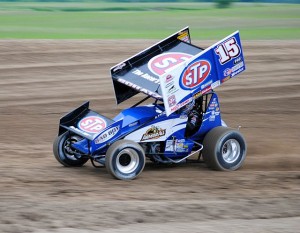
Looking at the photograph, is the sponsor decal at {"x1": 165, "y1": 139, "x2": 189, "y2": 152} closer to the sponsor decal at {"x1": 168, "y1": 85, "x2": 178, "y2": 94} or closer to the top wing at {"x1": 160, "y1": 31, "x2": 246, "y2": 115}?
the top wing at {"x1": 160, "y1": 31, "x2": 246, "y2": 115}

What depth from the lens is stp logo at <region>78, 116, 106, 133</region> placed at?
12.0 m

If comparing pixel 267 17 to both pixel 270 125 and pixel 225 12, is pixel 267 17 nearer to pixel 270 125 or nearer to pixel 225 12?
pixel 225 12

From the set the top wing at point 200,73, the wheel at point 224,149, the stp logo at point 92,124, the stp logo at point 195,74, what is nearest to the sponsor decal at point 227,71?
the top wing at point 200,73

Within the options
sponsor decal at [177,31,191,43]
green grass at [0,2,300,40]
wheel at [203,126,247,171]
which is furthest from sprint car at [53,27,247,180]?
green grass at [0,2,300,40]

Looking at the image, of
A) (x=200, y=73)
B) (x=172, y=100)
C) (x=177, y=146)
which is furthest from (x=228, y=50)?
(x=177, y=146)

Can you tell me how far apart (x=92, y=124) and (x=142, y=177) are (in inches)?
45.4

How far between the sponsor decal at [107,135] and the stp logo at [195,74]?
3.85 feet

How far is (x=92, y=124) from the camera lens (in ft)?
39.8

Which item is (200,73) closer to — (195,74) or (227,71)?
(195,74)

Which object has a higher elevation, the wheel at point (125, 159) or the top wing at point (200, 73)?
the top wing at point (200, 73)

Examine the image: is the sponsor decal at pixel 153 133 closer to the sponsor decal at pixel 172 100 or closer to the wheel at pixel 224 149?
the sponsor decal at pixel 172 100

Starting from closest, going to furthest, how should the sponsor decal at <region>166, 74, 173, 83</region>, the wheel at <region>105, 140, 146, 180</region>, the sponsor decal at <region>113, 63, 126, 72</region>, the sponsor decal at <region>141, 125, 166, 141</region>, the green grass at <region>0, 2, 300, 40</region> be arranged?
1. the wheel at <region>105, 140, 146, 180</region>
2. the sponsor decal at <region>166, 74, 173, 83</region>
3. the sponsor decal at <region>141, 125, 166, 141</region>
4. the sponsor decal at <region>113, 63, 126, 72</region>
5. the green grass at <region>0, 2, 300, 40</region>

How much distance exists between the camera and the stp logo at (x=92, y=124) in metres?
12.0

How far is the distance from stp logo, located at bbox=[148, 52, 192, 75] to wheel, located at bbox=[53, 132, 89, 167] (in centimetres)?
163
